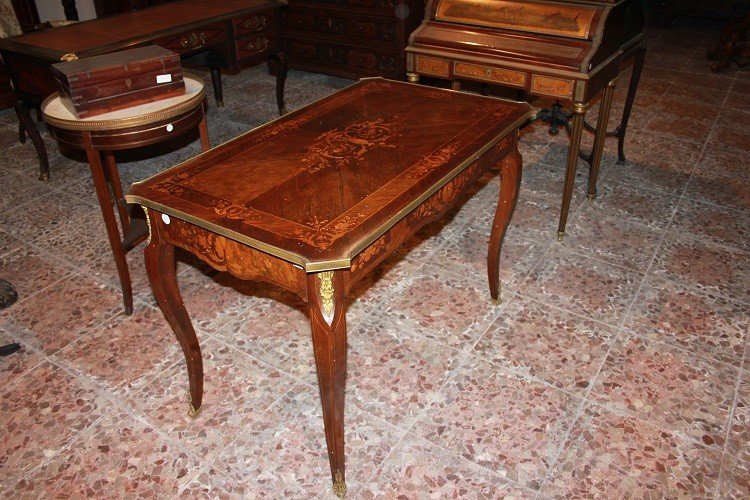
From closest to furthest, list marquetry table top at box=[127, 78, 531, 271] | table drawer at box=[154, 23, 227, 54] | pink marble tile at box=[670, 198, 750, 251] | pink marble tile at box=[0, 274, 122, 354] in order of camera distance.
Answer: marquetry table top at box=[127, 78, 531, 271] → pink marble tile at box=[0, 274, 122, 354] → pink marble tile at box=[670, 198, 750, 251] → table drawer at box=[154, 23, 227, 54]

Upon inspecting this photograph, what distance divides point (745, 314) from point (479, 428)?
4.35 feet

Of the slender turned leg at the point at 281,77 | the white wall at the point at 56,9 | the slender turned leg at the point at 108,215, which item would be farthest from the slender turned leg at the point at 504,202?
the white wall at the point at 56,9

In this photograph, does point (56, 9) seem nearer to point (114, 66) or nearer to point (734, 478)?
point (114, 66)

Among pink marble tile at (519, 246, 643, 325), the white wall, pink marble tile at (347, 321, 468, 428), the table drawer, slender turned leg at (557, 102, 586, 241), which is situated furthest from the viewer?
the white wall

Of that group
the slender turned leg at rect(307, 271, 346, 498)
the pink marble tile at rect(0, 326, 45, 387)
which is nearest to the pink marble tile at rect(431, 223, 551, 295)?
the slender turned leg at rect(307, 271, 346, 498)

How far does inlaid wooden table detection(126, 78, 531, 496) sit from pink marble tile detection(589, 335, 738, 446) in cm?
84

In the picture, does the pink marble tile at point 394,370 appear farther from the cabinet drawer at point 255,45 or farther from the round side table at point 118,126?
the cabinet drawer at point 255,45

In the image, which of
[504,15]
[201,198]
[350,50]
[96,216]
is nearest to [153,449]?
[201,198]

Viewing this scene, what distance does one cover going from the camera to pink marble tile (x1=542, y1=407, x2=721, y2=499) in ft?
6.05

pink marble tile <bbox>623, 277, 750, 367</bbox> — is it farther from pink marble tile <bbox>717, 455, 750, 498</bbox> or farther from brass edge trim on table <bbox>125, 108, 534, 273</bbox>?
brass edge trim on table <bbox>125, 108, 534, 273</bbox>

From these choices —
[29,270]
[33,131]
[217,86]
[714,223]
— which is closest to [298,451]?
A: [29,270]

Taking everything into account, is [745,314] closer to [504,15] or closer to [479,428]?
[479,428]

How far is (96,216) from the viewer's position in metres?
3.32

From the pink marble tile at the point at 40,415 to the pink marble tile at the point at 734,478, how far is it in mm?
2026
